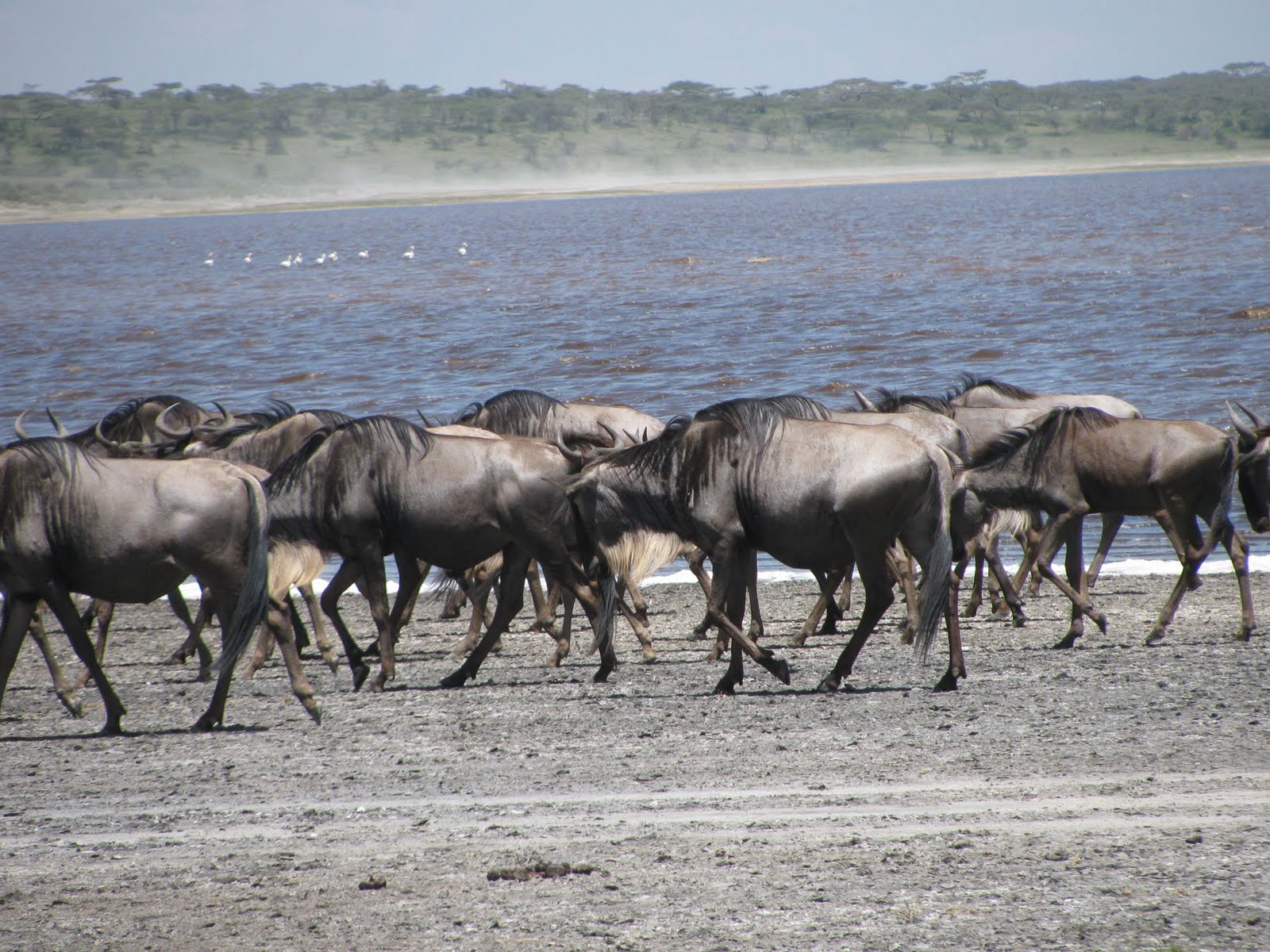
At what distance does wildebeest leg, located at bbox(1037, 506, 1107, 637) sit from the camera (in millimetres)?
10297

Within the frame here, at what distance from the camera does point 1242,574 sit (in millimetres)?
10461

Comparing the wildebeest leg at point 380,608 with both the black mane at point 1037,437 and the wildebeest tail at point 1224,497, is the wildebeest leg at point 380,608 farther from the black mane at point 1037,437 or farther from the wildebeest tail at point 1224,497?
the wildebeest tail at point 1224,497

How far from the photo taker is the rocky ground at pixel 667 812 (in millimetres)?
5020

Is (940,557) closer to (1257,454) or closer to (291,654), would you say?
(291,654)

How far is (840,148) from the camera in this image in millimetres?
181875

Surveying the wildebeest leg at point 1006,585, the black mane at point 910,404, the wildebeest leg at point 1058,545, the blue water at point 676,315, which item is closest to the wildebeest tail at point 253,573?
the wildebeest leg at point 1058,545

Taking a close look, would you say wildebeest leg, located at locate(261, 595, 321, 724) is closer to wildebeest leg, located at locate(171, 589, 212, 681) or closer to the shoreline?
wildebeest leg, located at locate(171, 589, 212, 681)

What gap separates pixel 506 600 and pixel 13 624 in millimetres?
3000

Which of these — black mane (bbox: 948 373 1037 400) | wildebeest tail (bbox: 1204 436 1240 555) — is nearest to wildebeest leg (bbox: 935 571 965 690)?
wildebeest tail (bbox: 1204 436 1240 555)

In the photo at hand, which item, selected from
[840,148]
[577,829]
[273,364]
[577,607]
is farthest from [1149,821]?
[840,148]

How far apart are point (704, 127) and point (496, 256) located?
395 feet

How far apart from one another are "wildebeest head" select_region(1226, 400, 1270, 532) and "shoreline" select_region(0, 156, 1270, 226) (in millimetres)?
136968

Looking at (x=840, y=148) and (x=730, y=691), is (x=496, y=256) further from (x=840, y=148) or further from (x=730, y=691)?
(x=840, y=148)

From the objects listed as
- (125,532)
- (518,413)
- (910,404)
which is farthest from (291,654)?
(910,404)
